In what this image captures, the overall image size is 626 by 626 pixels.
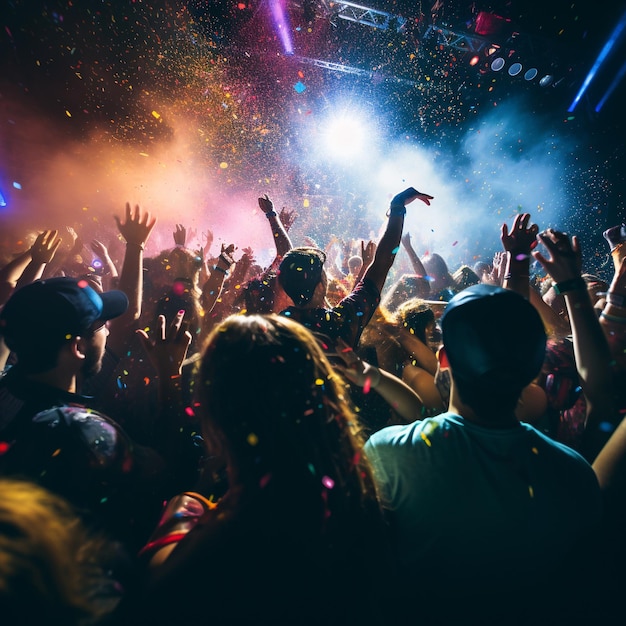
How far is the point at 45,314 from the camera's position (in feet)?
4.89

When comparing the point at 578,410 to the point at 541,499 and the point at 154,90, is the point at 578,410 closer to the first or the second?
the point at 541,499

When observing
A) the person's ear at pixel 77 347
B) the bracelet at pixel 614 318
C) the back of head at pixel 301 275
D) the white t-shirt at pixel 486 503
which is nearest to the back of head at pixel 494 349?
the white t-shirt at pixel 486 503

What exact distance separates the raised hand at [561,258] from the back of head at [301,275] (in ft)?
4.73

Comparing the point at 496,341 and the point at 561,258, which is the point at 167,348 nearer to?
the point at 496,341

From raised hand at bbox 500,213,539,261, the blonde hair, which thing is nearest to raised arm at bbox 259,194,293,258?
raised hand at bbox 500,213,539,261

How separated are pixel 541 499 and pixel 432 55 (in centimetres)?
1120

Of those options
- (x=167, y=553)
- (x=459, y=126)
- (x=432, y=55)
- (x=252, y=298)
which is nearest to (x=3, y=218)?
(x=252, y=298)

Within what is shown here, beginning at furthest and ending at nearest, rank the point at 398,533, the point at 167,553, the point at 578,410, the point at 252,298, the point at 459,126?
1. the point at 459,126
2. the point at 252,298
3. the point at 578,410
4. the point at 398,533
5. the point at 167,553

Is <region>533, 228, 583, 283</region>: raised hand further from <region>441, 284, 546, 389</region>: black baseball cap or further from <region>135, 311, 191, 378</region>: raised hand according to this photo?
<region>135, 311, 191, 378</region>: raised hand

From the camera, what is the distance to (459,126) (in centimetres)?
1111

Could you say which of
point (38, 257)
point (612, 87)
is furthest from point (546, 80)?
point (38, 257)

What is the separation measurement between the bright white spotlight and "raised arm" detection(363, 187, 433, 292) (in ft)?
36.1

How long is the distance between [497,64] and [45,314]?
37.1 ft

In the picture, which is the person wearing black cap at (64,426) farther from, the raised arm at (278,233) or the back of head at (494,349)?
the raised arm at (278,233)
